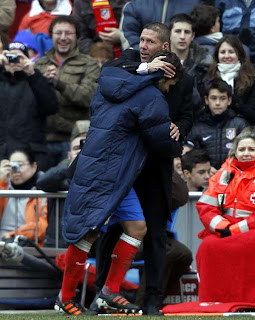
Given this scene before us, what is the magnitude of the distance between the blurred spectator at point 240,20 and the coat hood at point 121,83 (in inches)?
202

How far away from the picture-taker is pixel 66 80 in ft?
45.5

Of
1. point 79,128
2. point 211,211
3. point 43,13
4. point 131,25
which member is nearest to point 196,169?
point 79,128

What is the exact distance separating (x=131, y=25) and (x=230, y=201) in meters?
4.06

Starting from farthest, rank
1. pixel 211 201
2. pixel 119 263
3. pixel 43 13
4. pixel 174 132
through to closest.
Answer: pixel 43 13, pixel 211 201, pixel 174 132, pixel 119 263

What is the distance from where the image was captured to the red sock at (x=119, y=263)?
30.2 feet

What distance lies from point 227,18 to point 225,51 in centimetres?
104

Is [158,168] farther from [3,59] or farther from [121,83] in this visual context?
[3,59]

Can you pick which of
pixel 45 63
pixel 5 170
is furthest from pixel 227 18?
pixel 5 170

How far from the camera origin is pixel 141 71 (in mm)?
9281

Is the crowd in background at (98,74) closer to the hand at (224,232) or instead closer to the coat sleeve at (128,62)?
the hand at (224,232)

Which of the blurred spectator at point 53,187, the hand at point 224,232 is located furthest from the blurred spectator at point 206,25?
the hand at point 224,232

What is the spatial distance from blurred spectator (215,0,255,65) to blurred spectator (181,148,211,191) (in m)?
2.10

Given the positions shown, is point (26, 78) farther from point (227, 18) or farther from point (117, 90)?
point (117, 90)

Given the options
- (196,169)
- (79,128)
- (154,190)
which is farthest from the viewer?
(79,128)
